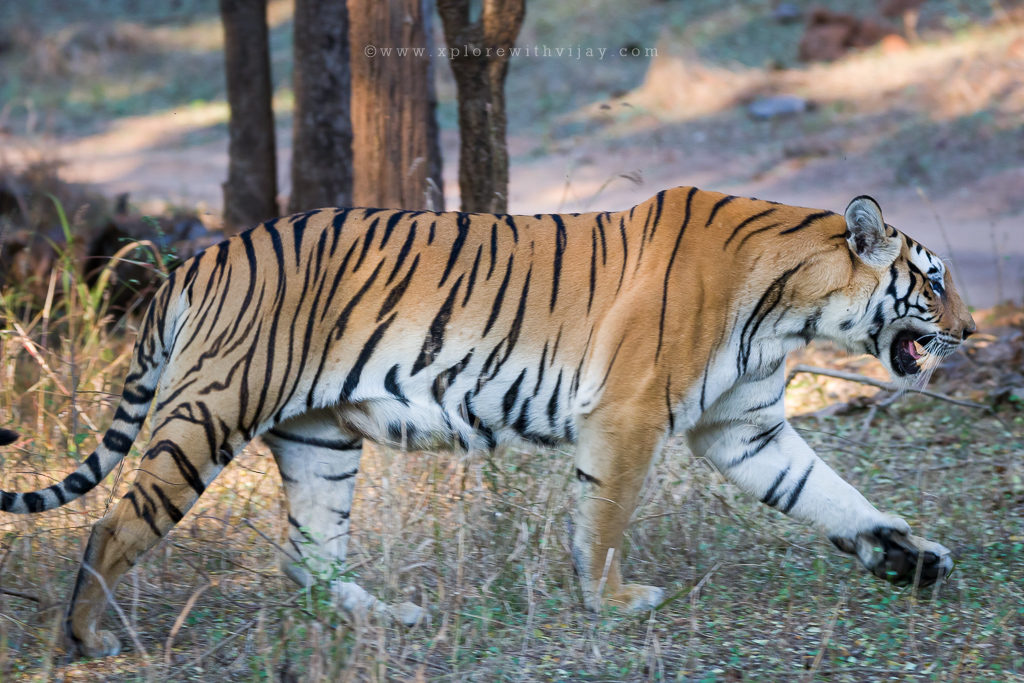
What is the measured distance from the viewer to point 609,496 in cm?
366

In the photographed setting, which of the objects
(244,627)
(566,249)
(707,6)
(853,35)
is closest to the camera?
(244,627)

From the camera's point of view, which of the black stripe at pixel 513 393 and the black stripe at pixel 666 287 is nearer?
the black stripe at pixel 666 287

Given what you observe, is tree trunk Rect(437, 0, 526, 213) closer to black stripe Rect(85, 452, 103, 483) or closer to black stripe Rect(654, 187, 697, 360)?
black stripe Rect(654, 187, 697, 360)

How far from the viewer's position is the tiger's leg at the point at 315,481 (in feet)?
12.7

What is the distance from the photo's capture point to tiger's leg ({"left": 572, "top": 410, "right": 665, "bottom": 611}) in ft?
12.0

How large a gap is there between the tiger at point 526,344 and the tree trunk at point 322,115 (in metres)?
3.76

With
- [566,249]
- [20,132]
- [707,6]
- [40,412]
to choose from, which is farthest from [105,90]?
[566,249]

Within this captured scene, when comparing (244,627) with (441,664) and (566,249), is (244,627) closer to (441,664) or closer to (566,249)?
(441,664)

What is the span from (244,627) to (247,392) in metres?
0.74

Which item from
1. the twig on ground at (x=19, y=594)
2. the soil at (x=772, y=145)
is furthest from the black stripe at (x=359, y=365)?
the soil at (x=772, y=145)

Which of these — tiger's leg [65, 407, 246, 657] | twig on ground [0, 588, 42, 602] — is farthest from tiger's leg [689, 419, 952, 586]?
twig on ground [0, 588, 42, 602]

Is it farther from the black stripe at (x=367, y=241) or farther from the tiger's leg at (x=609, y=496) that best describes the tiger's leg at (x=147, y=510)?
the tiger's leg at (x=609, y=496)

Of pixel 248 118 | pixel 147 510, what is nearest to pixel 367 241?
pixel 147 510

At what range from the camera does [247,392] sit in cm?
354
